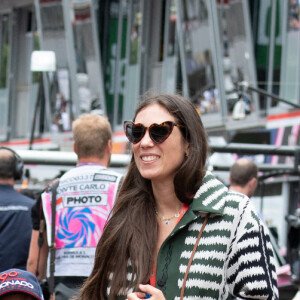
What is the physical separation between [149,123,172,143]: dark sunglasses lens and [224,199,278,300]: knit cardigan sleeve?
1.35ft

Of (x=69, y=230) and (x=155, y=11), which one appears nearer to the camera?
(x=69, y=230)

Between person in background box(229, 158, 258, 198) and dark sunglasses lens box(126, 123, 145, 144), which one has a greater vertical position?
dark sunglasses lens box(126, 123, 145, 144)

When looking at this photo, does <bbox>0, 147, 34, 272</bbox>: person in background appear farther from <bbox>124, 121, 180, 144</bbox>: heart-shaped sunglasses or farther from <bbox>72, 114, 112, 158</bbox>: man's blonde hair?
<bbox>124, 121, 180, 144</bbox>: heart-shaped sunglasses

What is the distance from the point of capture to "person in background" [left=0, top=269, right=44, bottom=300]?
416cm

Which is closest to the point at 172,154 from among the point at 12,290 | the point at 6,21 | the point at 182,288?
the point at 182,288

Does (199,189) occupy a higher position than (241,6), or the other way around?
(241,6)

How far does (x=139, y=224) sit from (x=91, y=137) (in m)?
2.25

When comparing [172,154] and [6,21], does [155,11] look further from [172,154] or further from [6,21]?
[172,154]

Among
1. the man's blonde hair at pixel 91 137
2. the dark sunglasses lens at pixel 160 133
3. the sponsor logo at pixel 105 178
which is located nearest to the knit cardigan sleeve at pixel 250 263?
the dark sunglasses lens at pixel 160 133

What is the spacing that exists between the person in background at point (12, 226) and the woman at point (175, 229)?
9.80 ft

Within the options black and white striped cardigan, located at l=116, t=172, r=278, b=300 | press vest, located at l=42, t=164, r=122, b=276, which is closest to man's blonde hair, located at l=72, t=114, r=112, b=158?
press vest, located at l=42, t=164, r=122, b=276

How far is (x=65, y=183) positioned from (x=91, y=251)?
0.45 meters

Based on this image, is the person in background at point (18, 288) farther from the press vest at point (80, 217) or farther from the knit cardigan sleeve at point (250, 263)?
the press vest at point (80, 217)

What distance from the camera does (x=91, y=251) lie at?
18.2ft
